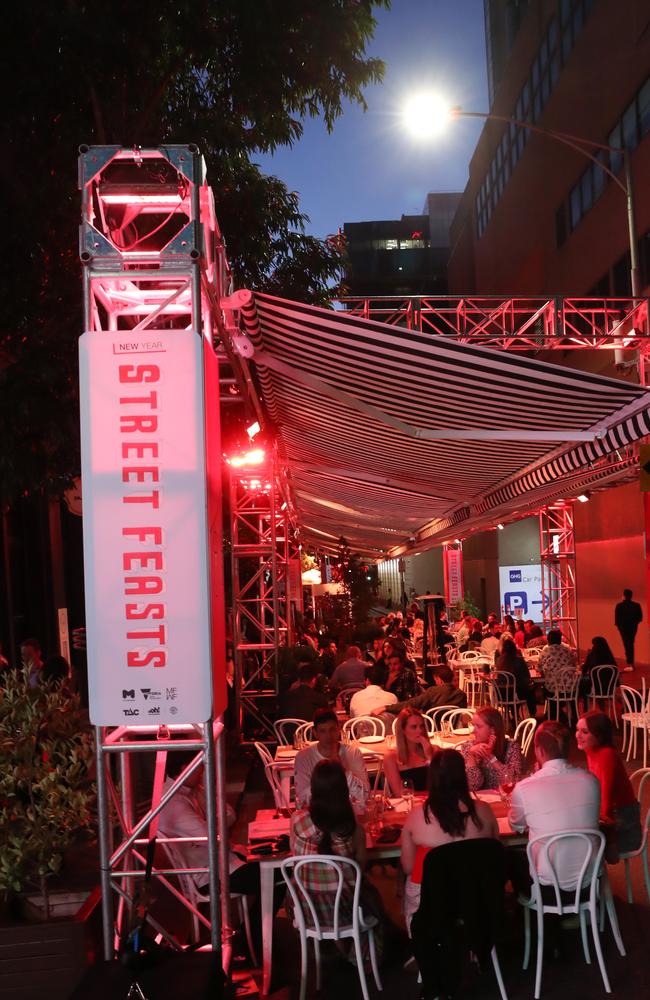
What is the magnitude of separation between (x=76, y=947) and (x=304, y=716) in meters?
6.05

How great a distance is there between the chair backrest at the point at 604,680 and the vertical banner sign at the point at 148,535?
30.6ft

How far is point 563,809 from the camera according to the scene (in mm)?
4977

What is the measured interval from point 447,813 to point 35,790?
203 centimetres

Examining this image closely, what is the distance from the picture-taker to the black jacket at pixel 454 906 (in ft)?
14.3

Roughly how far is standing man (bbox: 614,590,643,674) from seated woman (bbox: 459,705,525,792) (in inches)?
446

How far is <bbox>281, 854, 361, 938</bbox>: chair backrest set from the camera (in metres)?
4.70

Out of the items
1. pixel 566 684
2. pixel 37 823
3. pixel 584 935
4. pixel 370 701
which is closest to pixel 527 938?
pixel 584 935

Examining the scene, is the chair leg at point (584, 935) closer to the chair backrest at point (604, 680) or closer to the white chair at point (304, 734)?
the white chair at point (304, 734)

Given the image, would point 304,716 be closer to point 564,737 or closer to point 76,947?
point 564,737

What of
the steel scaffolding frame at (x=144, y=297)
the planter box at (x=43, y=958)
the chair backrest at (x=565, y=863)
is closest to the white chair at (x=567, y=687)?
the chair backrest at (x=565, y=863)

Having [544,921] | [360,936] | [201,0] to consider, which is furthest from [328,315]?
[201,0]

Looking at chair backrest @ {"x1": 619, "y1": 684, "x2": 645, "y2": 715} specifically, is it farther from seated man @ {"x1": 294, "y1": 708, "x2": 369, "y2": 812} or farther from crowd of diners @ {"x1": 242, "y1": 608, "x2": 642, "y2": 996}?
seated man @ {"x1": 294, "y1": 708, "x2": 369, "y2": 812}

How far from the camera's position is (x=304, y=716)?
10.2 meters

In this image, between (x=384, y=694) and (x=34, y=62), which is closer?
(x=34, y=62)
